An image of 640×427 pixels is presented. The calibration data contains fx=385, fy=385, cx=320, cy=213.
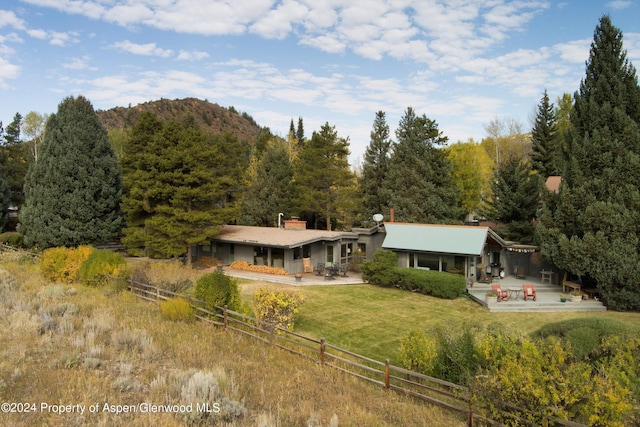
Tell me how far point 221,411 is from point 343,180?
31.2 metres

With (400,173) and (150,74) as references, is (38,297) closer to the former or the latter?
(150,74)

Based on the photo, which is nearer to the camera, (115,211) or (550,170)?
(115,211)

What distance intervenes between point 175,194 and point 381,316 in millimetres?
16300

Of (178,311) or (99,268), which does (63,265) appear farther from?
(178,311)

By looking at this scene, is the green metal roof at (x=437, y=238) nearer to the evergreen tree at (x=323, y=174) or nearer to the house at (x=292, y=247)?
the house at (x=292, y=247)

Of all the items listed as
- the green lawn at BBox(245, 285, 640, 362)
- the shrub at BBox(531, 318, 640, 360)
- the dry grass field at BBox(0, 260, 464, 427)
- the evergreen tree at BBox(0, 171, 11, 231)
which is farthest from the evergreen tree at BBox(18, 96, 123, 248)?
the shrub at BBox(531, 318, 640, 360)

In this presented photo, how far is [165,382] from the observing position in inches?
293

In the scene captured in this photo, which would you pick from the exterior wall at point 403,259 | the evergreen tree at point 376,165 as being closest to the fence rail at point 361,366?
the exterior wall at point 403,259

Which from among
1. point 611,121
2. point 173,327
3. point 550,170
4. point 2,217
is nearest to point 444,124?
point 550,170

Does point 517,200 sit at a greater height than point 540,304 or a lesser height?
greater

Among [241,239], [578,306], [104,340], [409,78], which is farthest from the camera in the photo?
[409,78]

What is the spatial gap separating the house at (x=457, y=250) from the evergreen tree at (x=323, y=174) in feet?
40.6

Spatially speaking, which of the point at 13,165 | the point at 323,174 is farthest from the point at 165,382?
the point at 13,165

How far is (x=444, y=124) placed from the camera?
37.7 m
